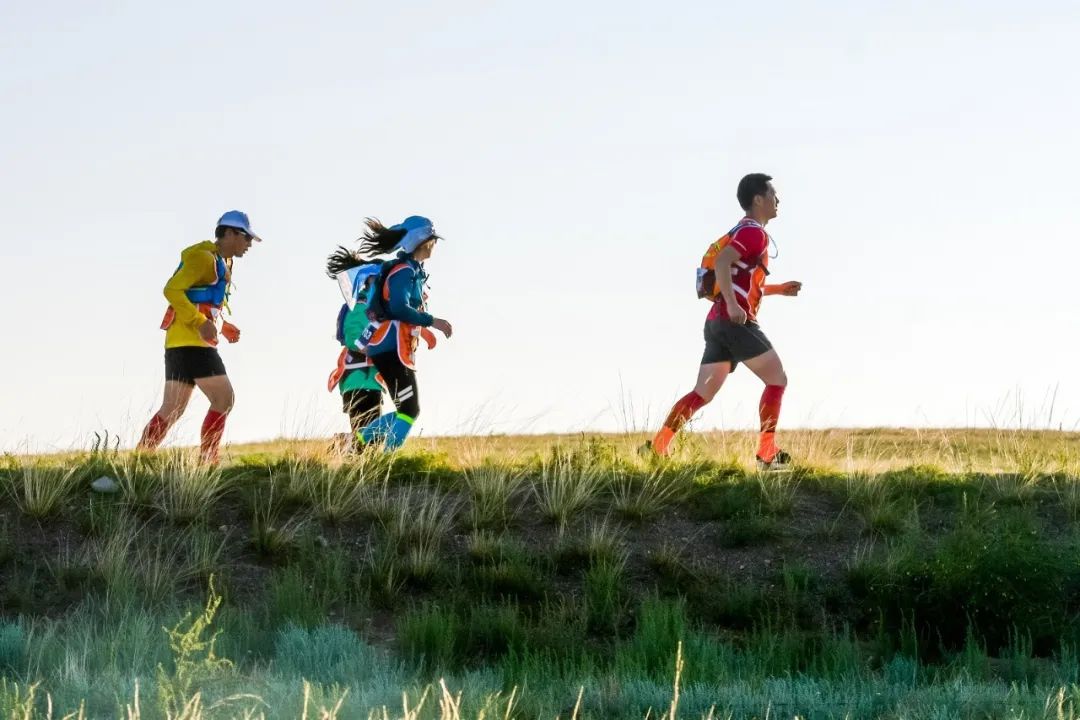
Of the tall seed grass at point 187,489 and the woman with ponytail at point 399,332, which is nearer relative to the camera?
the tall seed grass at point 187,489

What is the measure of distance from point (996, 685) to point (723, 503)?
13.3 ft

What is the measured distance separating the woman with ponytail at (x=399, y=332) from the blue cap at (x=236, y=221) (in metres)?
1.16

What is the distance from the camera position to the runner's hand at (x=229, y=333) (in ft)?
42.3

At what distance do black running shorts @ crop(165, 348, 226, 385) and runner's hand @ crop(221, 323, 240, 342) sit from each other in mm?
213

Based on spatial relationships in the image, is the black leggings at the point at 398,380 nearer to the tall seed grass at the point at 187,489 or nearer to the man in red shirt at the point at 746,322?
the tall seed grass at the point at 187,489

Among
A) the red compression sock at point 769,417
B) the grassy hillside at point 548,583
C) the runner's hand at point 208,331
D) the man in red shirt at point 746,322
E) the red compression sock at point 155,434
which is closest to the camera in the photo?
the grassy hillside at point 548,583

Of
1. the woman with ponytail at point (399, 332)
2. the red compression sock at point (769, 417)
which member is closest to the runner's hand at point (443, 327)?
the woman with ponytail at point (399, 332)

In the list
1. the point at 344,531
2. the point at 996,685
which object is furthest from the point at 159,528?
the point at 996,685

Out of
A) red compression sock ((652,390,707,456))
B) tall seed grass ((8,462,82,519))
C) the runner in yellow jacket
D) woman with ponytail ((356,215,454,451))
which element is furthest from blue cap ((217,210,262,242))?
red compression sock ((652,390,707,456))

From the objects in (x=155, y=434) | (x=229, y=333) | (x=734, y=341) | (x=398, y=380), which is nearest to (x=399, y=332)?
(x=398, y=380)

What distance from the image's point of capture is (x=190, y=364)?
1266 centimetres

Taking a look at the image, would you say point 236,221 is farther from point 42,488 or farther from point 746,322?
A: point 746,322

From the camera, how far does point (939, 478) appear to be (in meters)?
13.0

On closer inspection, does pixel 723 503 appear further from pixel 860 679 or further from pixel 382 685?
pixel 382 685
